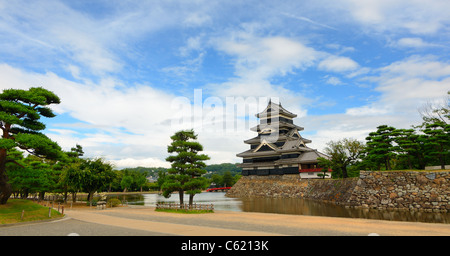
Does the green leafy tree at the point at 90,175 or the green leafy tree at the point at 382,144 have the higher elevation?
the green leafy tree at the point at 382,144

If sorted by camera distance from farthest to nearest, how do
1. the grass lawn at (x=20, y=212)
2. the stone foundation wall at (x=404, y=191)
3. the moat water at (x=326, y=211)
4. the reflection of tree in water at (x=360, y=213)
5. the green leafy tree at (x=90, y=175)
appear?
the green leafy tree at (x=90, y=175) < the stone foundation wall at (x=404, y=191) < the moat water at (x=326, y=211) < the reflection of tree in water at (x=360, y=213) < the grass lawn at (x=20, y=212)

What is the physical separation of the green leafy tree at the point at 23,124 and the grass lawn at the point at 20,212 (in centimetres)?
86

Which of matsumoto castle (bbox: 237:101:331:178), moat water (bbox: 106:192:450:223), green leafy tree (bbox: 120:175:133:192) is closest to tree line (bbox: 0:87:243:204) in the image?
moat water (bbox: 106:192:450:223)

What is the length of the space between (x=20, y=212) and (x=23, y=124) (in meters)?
6.19

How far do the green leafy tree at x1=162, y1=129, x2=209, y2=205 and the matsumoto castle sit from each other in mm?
30247

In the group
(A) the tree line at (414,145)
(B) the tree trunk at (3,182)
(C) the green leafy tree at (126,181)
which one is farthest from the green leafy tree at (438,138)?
(C) the green leafy tree at (126,181)

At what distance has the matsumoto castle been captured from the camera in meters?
52.8

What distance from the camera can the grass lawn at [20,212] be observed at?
1634cm

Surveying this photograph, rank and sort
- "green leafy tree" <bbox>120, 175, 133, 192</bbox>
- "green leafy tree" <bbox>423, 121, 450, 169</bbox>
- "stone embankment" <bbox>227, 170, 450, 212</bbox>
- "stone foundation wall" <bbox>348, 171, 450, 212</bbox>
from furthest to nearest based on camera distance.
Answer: "green leafy tree" <bbox>120, 175, 133, 192</bbox>, "green leafy tree" <bbox>423, 121, 450, 169</bbox>, "stone embankment" <bbox>227, 170, 450, 212</bbox>, "stone foundation wall" <bbox>348, 171, 450, 212</bbox>

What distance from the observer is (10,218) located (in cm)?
1639

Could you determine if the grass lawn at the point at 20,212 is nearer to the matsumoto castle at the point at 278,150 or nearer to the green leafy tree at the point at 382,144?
the green leafy tree at the point at 382,144

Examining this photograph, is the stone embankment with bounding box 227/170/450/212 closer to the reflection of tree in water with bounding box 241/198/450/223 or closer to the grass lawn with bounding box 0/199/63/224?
the reflection of tree in water with bounding box 241/198/450/223
